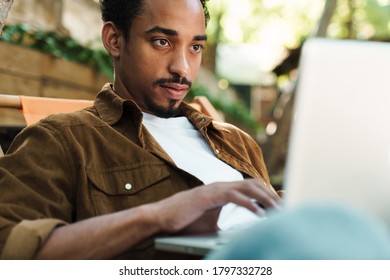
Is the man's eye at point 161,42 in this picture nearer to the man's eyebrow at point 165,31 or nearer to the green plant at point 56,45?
the man's eyebrow at point 165,31

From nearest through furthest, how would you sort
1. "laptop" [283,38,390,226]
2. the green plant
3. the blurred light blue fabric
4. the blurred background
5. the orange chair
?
1. the blurred light blue fabric
2. "laptop" [283,38,390,226]
3. the orange chair
4. the blurred background
5. the green plant

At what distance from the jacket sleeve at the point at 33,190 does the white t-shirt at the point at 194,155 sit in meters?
0.44

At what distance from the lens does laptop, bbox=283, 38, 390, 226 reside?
3.17 ft

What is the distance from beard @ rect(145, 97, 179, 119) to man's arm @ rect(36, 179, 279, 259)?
33.1 inches

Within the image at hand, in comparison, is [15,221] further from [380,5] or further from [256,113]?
[256,113]

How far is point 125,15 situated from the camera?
251 cm

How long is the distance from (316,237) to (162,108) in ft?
5.63

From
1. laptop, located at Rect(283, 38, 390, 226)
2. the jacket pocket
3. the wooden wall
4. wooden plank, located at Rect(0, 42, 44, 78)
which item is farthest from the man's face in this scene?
wooden plank, located at Rect(0, 42, 44, 78)

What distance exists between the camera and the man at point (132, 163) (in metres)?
1.56

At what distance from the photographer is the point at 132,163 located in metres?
2.11

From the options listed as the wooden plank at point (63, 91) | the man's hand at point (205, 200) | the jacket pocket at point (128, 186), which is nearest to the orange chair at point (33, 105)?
the jacket pocket at point (128, 186)

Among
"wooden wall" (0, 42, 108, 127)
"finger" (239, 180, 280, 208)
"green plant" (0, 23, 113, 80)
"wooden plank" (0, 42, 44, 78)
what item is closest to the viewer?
"finger" (239, 180, 280, 208)

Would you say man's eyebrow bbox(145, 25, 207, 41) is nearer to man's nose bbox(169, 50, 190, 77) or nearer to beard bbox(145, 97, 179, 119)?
man's nose bbox(169, 50, 190, 77)

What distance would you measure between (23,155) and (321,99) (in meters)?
1.14
